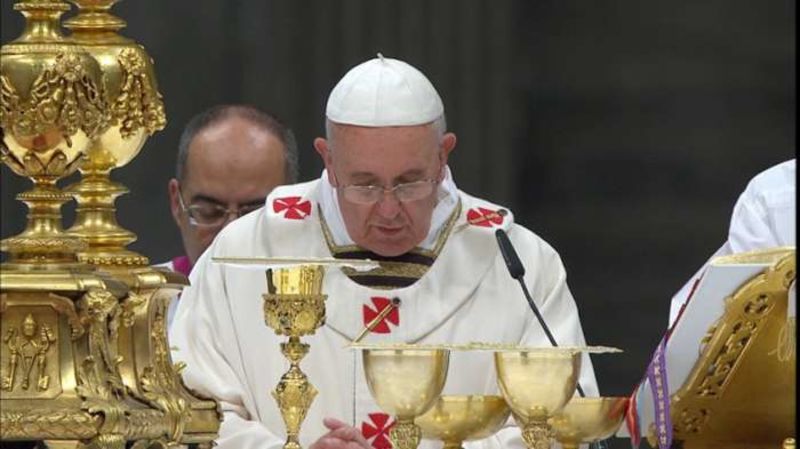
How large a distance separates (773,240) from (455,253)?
26.3 inches

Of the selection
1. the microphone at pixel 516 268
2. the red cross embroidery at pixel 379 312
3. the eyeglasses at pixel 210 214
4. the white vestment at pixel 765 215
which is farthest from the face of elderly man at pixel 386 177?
the eyeglasses at pixel 210 214

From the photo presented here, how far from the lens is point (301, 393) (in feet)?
18.9

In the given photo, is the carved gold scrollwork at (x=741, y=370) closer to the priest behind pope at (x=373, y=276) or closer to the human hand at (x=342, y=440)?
the human hand at (x=342, y=440)

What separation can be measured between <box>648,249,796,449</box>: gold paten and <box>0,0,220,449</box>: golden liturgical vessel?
95cm

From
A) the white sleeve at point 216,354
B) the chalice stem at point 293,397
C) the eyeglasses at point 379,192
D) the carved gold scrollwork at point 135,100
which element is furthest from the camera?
the eyeglasses at point 379,192

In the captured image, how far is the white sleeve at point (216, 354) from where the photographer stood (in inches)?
271

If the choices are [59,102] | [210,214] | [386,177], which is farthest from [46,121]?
[210,214]

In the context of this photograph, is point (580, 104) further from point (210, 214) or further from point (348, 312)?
point (348, 312)

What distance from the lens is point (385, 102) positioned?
23.9ft

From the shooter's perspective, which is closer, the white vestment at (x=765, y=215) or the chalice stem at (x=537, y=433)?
the chalice stem at (x=537, y=433)

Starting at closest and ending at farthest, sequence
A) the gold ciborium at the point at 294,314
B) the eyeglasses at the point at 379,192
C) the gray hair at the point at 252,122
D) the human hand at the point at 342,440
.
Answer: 1. the gold ciborium at the point at 294,314
2. the human hand at the point at 342,440
3. the eyeglasses at the point at 379,192
4. the gray hair at the point at 252,122

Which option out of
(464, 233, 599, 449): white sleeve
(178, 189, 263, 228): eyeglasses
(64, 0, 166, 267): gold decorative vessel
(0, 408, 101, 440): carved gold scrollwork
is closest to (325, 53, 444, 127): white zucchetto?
(464, 233, 599, 449): white sleeve

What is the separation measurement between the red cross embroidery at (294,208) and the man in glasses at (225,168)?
0.75 meters

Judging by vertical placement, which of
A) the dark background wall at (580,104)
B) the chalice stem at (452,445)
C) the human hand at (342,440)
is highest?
the chalice stem at (452,445)
